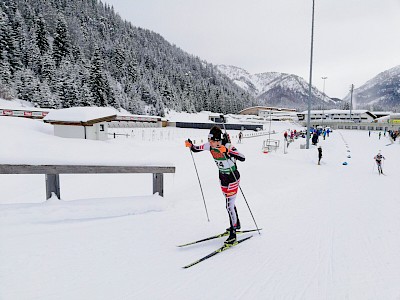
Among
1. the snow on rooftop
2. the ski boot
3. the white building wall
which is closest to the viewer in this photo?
the ski boot

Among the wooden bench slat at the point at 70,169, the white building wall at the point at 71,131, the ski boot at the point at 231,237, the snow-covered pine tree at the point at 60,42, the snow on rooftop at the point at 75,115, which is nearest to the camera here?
the ski boot at the point at 231,237

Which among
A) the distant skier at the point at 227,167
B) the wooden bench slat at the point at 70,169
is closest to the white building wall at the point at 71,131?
the wooden bench slat at the point at 70,169

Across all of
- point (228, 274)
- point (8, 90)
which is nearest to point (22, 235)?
point (228, 274)

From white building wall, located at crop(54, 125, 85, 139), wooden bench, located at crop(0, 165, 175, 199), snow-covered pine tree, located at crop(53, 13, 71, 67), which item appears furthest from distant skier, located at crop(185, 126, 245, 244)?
snow-covered pine tree, located at crop(53, 13, 71, 67)

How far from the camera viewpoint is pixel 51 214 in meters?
4.66

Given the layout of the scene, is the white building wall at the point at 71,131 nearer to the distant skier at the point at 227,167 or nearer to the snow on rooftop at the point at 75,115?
the snow on rooftop at the point at 75,115

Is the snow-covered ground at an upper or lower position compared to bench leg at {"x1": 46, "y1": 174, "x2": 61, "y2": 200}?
lower

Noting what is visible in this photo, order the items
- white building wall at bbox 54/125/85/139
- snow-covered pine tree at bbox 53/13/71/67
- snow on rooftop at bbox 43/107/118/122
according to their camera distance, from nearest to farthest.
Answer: snow on rooftop at bbox 43/107/118/122 → white building wall at bbox 54/125/85/139 → snow-covered pine tree at bbox 53/13/71/67

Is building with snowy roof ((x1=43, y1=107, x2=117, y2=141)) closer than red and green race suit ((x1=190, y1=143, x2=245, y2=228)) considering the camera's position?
No

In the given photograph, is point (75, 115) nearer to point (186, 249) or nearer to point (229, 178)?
point (229, 178)

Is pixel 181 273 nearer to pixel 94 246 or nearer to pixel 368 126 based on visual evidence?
pixel 94 246

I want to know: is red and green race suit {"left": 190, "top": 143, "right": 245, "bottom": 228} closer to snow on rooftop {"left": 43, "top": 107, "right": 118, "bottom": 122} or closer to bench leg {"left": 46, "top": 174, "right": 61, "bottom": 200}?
bench leg {"left": 46, "top": 174, "right": 61, "bottom": 200}

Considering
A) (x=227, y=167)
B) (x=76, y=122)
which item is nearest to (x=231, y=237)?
(x=227, y=167)

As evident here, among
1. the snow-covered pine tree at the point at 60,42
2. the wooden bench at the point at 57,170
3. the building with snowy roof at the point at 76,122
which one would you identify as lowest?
the wooden bench at the point at 57,170
